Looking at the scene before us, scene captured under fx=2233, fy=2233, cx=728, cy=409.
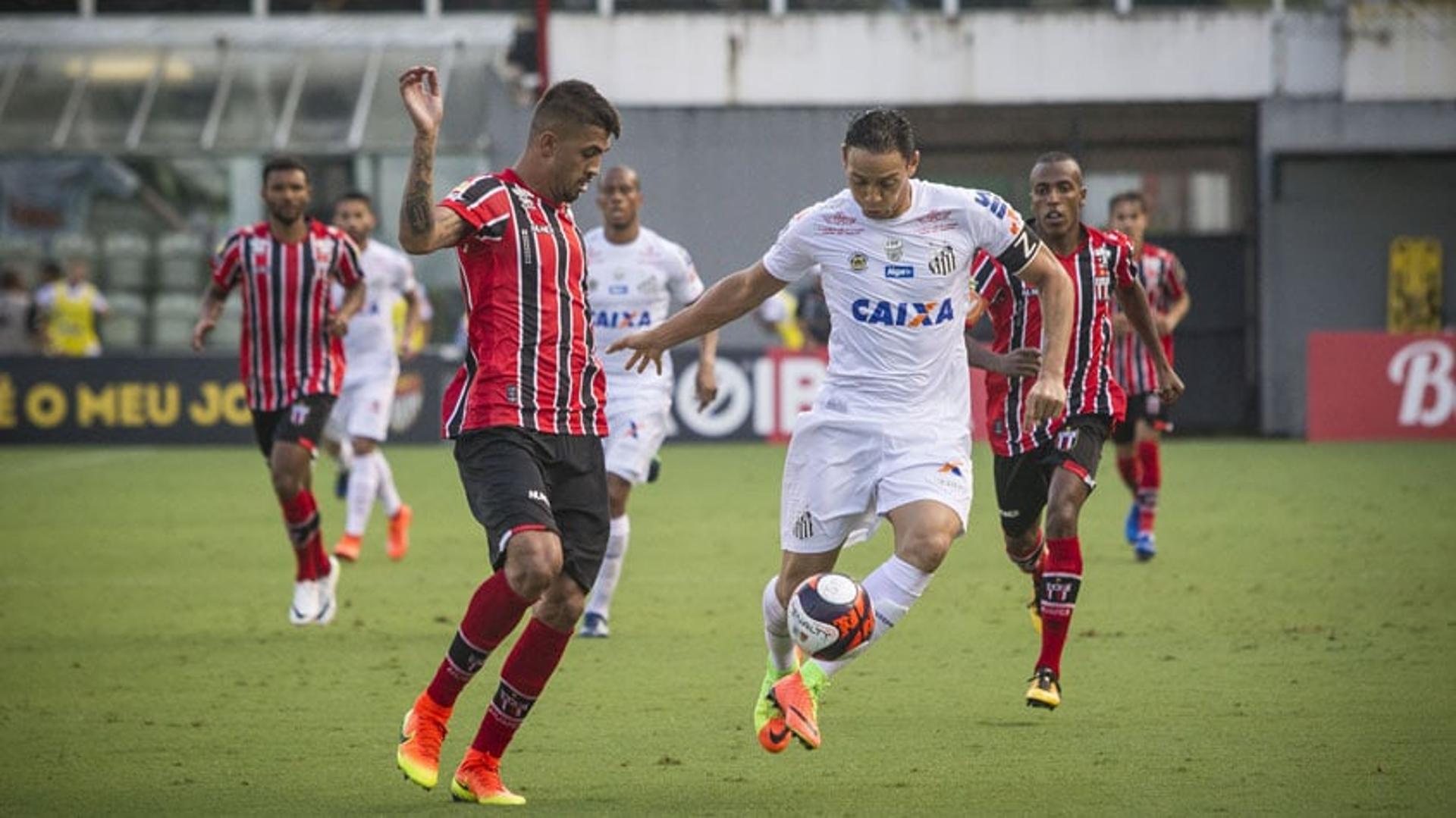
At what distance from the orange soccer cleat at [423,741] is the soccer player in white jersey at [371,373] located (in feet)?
24.5

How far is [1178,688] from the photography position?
9.05 metres

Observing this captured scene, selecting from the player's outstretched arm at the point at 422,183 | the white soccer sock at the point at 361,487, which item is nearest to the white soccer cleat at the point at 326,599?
the white soccer sock at the point at 361,487

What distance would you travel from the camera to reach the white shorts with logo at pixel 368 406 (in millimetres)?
14680

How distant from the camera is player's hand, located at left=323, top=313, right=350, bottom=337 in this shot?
1164cm

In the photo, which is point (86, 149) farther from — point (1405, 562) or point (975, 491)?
point (1405, 562)

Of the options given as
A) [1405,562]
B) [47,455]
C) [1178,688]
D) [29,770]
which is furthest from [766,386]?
[29,770]

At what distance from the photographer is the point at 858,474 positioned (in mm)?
7777

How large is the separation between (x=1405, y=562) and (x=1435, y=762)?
6500 mm

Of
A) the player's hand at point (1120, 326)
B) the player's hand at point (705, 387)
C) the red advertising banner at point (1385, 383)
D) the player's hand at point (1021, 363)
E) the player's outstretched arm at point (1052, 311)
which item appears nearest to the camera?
the player's outstretched arm at point (1052, 311)

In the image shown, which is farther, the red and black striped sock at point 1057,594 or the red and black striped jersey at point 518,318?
the red and black striped sock at point 1057,594

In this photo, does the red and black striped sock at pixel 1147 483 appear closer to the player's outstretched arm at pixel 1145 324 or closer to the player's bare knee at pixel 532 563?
Answer: the player's outstretched arm at pixel 1145 324

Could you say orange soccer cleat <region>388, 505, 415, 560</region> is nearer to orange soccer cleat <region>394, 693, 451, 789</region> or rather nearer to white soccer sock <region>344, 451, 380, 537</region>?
white soccer sock <region>344, 451, 380, 537</region>

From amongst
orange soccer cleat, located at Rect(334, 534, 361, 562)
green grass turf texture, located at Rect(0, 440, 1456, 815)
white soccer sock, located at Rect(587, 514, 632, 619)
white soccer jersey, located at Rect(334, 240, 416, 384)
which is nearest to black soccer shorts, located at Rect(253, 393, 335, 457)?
green grass turf texture, located at Rect(0, 440, 1456, 815)

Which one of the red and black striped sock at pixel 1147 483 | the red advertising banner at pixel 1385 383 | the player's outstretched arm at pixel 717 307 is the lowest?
the red advertising banner at pixel 1385 383
